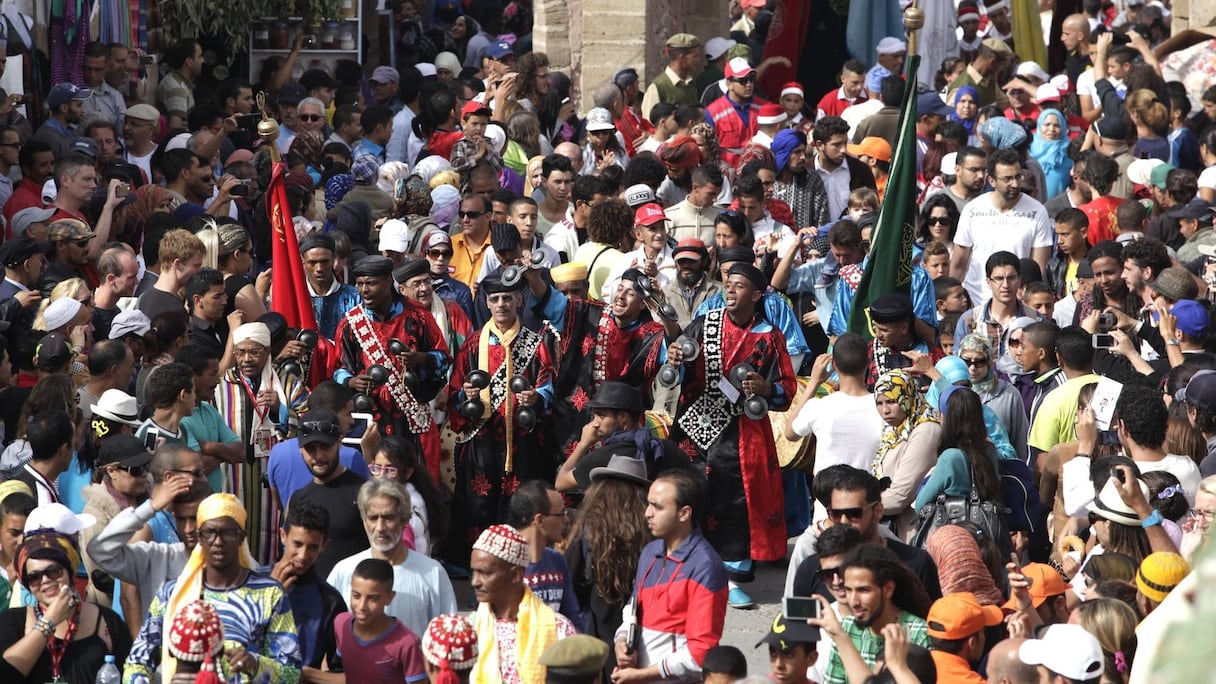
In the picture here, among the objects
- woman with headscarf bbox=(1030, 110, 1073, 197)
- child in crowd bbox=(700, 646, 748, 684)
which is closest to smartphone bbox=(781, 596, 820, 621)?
child in crowd bbox=(700, 646, 748, 684)

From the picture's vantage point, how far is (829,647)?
15.8ft

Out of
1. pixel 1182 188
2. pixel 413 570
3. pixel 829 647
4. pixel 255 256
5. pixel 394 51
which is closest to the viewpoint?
pixel 829 647

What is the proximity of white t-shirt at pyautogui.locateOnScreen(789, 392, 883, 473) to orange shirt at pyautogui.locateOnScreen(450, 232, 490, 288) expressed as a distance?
340 centimetres

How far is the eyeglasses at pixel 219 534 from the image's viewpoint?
4832mm

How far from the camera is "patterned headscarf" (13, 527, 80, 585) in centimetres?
486

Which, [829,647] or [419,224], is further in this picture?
[419,224]

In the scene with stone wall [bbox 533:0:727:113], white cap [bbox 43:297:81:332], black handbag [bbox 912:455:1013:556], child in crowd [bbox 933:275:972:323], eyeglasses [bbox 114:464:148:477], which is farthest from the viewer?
stone wall [bbox 533:0:727:113]

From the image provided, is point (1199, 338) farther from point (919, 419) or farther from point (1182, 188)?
point (1182, 188)

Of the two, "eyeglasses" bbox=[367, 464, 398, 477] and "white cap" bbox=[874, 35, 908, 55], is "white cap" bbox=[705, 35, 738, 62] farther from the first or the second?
"eyeglasses" bbox=[367, 464, 398, 477]

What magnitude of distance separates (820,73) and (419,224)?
31.9ft

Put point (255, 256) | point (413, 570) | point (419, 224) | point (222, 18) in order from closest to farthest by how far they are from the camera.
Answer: point (413, 570)
point (419, 224)
point (255, 256)
point (222, 18)

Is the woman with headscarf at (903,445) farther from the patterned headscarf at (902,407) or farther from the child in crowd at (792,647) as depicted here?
the child in crowd at (792,647)

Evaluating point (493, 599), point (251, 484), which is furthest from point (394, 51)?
point (493, 599)

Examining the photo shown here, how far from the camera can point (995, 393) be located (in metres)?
7.75
